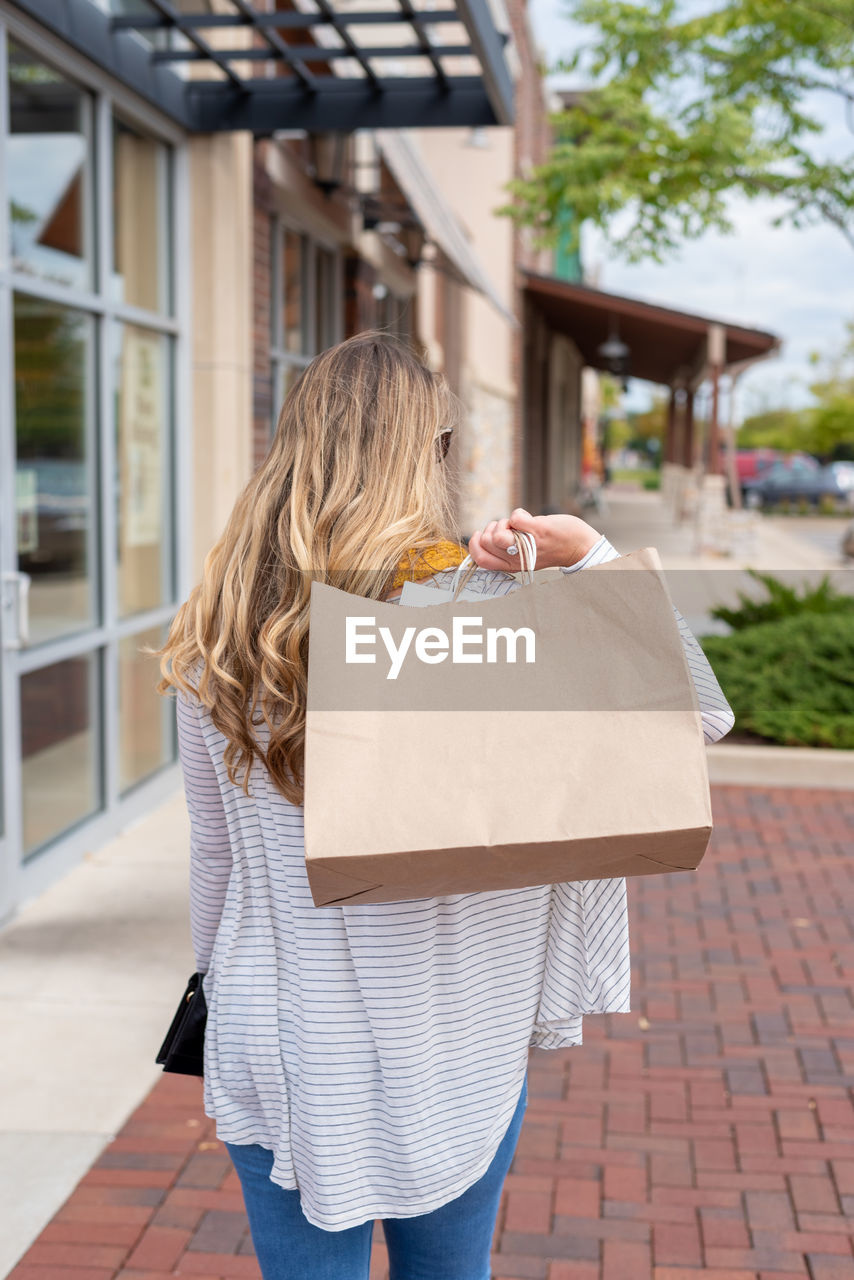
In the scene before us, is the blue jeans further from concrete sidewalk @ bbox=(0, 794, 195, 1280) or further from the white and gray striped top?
concrete sidewalk @ bbox=(0, 794, 195, 1280)

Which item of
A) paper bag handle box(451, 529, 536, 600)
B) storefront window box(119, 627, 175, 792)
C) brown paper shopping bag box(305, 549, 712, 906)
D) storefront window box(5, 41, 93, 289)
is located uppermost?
storefront window box(5, 41, 93, 289)

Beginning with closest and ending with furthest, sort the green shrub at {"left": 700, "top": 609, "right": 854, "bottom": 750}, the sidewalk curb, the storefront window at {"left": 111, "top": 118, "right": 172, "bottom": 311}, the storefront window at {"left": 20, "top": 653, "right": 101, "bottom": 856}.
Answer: the storefront window at {"left": 20, "top": 653, "right": 101, "bottom": 856}
the storefront window at {"left": 111, "top": 118, "right": 172, "bottom": 311}
the sidewalk curb
the green shrub at {"left": 700, "top": 609, "right": 854, "bottom": 750}

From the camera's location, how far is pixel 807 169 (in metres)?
9.19

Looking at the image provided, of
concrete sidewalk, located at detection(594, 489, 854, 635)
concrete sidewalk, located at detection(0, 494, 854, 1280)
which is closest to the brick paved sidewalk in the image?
concrete sidewalk, located at detection(0, 494, 854, 1280)

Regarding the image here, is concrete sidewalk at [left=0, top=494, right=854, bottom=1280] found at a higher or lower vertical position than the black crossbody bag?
lower

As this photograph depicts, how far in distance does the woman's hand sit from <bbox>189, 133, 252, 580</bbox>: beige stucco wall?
16.8 ft

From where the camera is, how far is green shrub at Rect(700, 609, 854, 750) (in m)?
7.35

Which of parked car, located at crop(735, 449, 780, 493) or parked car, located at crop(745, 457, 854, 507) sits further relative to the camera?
parked car, located at crop(735, 449, 780, 493)

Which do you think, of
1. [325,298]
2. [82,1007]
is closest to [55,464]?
[82,1007]

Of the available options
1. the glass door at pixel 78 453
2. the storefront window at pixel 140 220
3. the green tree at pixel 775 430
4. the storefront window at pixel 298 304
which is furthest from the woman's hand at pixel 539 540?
the green tree at pixel 775 430

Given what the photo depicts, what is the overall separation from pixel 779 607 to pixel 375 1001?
→ 25.0 feet

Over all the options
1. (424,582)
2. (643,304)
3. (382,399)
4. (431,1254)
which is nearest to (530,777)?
(424,582)

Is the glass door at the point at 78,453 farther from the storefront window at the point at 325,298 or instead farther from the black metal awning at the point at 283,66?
the storefront window at the point at 325,298

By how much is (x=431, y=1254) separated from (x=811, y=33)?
28.7ft
